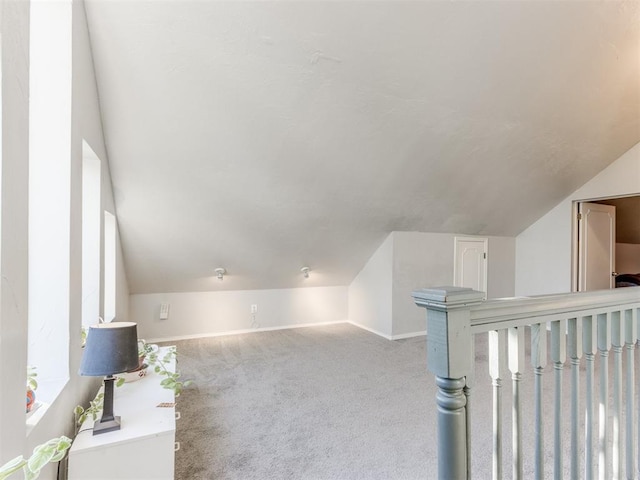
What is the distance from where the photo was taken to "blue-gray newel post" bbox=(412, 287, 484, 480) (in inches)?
33.7

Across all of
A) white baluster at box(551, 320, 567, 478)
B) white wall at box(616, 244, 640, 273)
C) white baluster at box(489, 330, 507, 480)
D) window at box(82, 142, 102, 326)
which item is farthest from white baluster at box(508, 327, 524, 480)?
white wall at box(616, 244, 640, 273)

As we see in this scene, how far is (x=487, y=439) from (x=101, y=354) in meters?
2.21

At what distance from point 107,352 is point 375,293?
12.2 feet

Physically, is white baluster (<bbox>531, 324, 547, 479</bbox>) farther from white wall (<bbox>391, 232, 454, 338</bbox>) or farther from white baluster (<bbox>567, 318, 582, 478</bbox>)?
white wall (<bbox>391, 232, 454, 338</bbox>)

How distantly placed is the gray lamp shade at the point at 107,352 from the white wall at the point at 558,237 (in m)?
5.08

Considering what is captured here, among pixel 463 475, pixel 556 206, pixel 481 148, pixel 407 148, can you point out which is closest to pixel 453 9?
pixel 407 148

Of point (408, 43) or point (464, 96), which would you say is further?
point (464, 96)

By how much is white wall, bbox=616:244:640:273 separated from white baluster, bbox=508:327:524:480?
629 cm

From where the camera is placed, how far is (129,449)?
143 centimetres

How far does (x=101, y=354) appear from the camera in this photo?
143cm

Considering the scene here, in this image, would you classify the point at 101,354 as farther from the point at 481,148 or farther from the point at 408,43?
the point at 481,148

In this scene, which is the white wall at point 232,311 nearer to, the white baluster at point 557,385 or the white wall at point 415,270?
the white wall at point 415,270

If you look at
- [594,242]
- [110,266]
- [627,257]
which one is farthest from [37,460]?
[627,257]

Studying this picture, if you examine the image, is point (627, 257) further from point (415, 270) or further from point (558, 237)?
point (415, 270)
